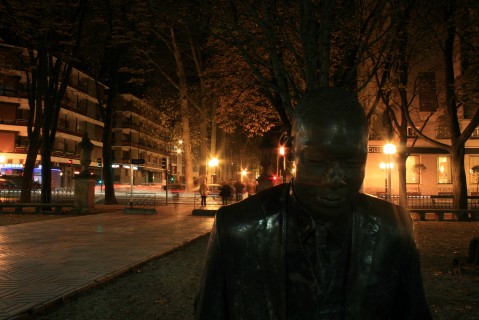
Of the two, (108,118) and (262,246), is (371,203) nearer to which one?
(262,246)

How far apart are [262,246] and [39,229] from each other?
14.6 meters

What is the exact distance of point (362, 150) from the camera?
117 centimetres

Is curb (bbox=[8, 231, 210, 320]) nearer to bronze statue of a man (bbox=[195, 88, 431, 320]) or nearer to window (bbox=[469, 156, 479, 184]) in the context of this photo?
bronze statue of a man (bbox=[195, 88, 431, 320])

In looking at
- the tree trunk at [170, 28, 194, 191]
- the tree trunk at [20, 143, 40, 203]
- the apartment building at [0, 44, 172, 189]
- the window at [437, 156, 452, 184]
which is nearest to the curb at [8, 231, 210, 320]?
the apartment building at [0, 44, 172, 189]

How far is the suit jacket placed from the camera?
Result: 115 cm

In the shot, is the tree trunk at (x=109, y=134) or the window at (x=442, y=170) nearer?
the tree trunk at (x=109, y=134)

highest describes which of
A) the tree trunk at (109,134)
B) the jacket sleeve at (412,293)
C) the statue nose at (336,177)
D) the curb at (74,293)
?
the tree trunk at (109,134)

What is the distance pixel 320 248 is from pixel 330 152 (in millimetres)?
259

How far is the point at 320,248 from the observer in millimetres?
1172

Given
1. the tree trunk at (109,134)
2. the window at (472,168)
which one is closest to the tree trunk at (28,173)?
the tree trunk at (109,134)

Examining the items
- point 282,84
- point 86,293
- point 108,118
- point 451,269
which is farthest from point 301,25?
point 108,118

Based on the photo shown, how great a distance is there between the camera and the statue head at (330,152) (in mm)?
1144

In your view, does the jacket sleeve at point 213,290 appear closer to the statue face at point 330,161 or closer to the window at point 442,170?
the statue face at point 330,161

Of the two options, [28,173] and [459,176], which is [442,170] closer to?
[459,176]
